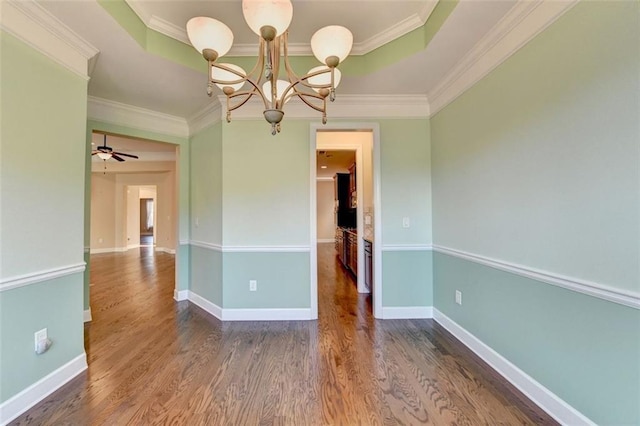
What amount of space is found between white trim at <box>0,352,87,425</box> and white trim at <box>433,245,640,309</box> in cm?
321

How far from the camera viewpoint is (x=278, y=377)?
6.37ft

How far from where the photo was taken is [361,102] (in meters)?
2.94

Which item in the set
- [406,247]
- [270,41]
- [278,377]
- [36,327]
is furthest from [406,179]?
[36,327]

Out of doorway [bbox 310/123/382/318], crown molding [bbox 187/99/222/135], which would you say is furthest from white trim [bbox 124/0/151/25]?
doorway [bbox 310/123/382/318]

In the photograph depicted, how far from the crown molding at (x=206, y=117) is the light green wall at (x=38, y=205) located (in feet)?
3.99

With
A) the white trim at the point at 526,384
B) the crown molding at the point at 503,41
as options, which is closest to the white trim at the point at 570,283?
the white trim at the point at 526,384

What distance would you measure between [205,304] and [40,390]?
1653 mm

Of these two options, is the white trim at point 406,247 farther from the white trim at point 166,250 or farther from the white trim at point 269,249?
the white trim at point 166,250

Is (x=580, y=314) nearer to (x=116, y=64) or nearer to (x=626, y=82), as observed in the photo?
(x=626, y=82)

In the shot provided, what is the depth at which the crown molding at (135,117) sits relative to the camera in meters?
2.98

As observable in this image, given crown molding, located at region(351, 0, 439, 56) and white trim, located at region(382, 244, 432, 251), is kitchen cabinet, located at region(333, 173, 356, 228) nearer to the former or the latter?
white trim, located at region(382, 244, 432, 251)

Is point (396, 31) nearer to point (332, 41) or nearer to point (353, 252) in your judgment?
point (332, 41)

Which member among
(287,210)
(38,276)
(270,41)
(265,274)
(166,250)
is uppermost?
(270,41)

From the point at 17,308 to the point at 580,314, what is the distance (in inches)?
126
